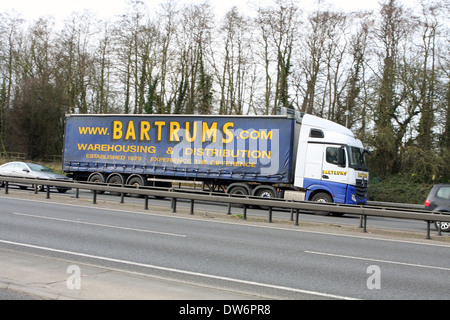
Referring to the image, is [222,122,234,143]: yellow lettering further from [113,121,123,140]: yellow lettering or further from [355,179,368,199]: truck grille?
[355,179,368,199]: truck grille

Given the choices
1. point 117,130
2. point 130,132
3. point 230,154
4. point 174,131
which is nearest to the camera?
point 230,154

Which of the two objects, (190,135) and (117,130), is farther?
(117,130)

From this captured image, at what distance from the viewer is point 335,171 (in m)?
19.5

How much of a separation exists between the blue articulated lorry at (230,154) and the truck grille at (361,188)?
0.14 feet

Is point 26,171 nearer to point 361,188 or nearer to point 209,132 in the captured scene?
point 209,132

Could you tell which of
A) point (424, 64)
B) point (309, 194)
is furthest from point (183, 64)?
point (309, 194)

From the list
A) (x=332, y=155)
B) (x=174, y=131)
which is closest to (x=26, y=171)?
(x=174, y=131)

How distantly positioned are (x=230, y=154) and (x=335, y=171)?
4.82 meters

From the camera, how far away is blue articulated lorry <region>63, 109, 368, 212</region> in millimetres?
19734

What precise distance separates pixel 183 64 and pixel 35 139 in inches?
732

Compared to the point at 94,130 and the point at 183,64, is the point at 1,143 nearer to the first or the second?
the point at 183,64

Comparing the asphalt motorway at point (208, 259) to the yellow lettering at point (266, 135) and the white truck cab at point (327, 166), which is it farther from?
the yellow lettering at point (266, 135)

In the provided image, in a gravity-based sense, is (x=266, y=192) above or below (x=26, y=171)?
below

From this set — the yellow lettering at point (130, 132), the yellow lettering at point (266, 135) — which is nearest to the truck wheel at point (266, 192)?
the yellow lettering at point (266, 135)
